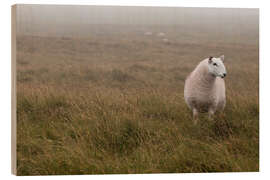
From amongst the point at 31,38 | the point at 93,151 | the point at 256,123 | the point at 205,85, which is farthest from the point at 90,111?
the point at 256,123

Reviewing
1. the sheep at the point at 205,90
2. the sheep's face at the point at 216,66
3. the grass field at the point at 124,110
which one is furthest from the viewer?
the sheep at the point at 205,90

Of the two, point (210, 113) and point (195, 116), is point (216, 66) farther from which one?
point (195, 116)

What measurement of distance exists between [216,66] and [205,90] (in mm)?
536

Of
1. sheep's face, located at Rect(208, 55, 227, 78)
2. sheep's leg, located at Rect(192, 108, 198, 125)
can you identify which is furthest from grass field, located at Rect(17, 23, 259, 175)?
sheep's face, located at Rect(208, 55, 227, 78)

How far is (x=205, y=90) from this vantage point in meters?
6.82

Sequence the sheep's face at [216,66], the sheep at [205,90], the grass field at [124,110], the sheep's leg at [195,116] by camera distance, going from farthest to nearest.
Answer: the sheep at [205,90] < the sheep's face at [216,66] < the sheep's leg at [195,116] < the grass field at [124,110]

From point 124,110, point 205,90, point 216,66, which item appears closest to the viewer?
point 124,110

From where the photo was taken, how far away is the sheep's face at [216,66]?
6312mm

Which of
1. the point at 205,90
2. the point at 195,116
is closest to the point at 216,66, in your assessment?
the point at 205,90

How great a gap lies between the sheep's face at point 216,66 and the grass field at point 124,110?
430 mm

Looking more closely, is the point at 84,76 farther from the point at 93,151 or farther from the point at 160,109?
the point at 93,151

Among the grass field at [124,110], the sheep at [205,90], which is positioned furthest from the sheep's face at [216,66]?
the grass field at [124,110]

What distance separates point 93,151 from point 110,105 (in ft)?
3.74

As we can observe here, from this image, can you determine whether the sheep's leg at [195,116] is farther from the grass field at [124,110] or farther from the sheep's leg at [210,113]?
the sheep's leg at [210,113]
